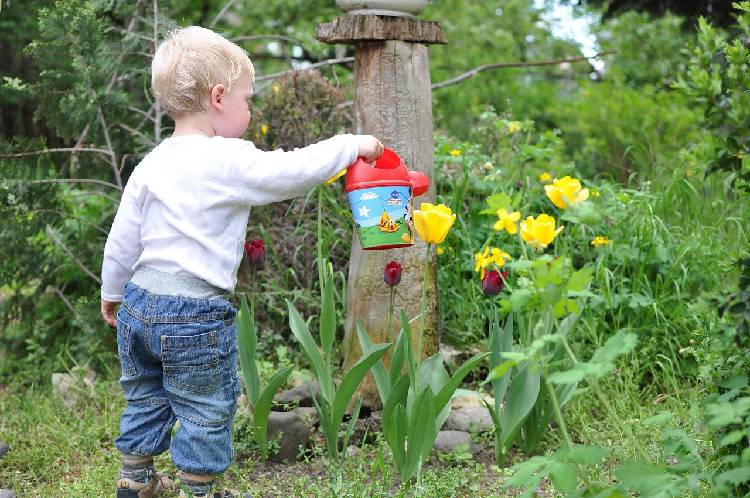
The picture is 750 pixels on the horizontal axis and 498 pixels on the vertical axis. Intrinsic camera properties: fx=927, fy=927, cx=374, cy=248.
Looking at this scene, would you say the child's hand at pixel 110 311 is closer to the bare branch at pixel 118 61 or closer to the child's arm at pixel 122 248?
the child's arm at pixel 122 248

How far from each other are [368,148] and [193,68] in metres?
0.52

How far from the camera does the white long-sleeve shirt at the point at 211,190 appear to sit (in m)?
2.42

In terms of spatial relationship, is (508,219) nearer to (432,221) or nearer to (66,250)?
(432,221)

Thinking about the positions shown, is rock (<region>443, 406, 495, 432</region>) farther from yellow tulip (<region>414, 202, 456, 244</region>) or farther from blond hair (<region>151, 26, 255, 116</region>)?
blond hair (<region>151, 26, 255, 116</region>)

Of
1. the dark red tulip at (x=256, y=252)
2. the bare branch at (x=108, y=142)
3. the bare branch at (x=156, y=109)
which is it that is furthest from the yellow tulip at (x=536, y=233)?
the bare branch at (x=108, y=142)

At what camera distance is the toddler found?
2441 millimetres

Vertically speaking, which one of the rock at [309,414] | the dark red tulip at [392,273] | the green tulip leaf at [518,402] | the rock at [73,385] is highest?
the dark red tulip at [392,273]

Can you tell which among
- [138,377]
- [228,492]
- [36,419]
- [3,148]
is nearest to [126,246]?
[138,377]

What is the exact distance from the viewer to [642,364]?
381cm

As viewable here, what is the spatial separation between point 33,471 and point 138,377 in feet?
2.67

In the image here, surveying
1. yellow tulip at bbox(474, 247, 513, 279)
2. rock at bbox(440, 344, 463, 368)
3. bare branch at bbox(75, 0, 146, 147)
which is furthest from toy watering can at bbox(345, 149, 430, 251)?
bare branch at bbox(75, 0, 146, 147)

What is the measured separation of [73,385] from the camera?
3844 millimetres

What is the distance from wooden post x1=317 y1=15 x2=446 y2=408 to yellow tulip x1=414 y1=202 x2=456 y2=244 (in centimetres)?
84

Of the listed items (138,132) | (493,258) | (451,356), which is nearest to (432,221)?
(493,258)
